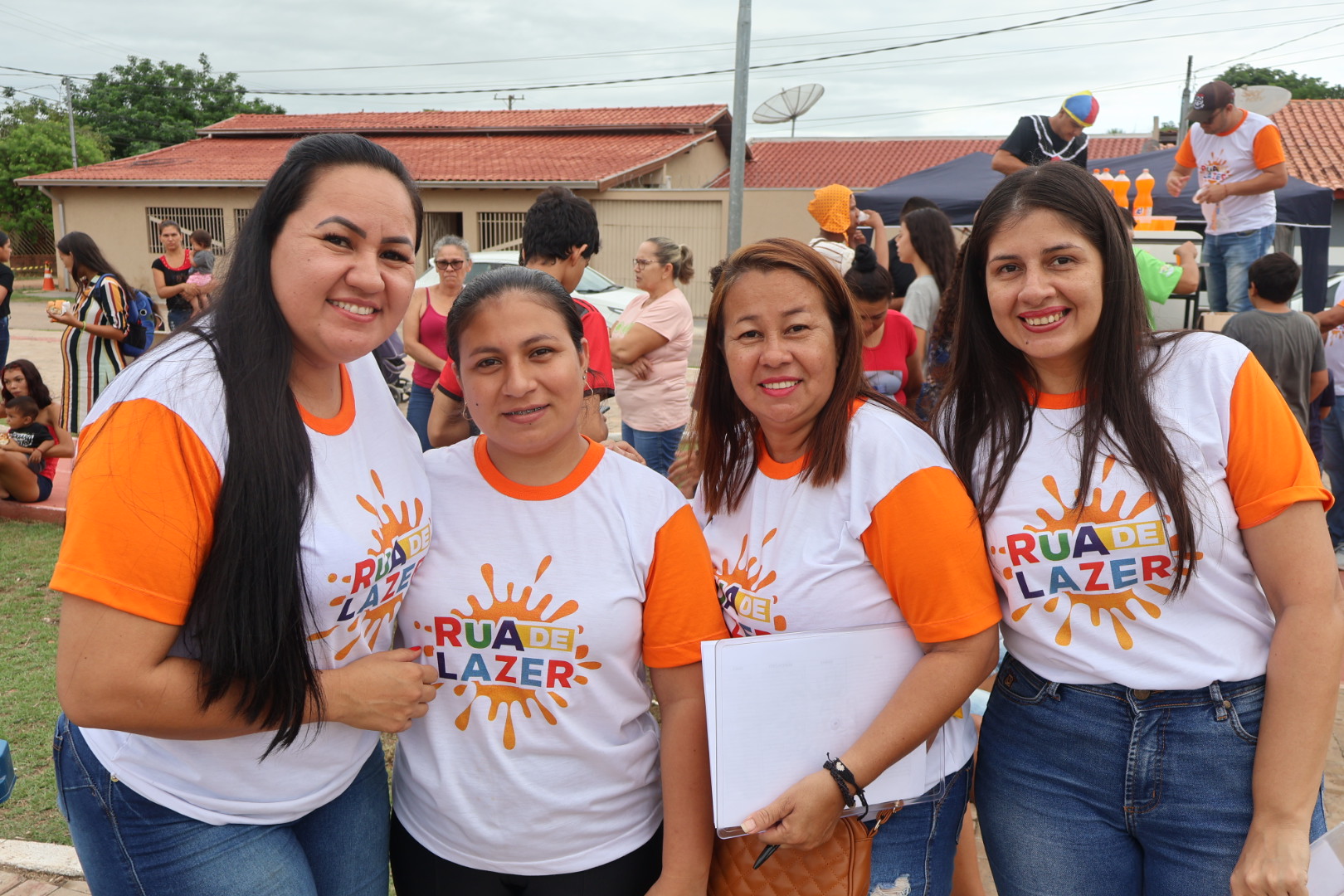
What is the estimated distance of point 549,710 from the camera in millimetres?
1774

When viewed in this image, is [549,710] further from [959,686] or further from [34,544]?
[34,544]

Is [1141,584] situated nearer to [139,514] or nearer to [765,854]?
[765,854]

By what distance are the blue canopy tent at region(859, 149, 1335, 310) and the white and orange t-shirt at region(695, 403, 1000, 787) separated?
4851 mm

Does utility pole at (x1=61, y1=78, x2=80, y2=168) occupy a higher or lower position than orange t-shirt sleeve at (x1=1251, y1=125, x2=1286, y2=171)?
higher

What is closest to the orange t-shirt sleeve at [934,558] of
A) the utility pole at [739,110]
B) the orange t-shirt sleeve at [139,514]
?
the orange t-shirt sleeve at [139,514]

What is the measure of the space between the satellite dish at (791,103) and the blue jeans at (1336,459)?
15656 millimetres

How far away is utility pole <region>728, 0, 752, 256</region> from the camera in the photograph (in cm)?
1191

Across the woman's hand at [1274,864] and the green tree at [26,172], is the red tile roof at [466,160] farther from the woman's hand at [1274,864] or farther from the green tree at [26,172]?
the woman's hand at [1274,864]

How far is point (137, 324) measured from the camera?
7457 millimetres

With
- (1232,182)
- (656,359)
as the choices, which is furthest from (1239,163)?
(656,359)

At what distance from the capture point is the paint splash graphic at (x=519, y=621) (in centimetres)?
177

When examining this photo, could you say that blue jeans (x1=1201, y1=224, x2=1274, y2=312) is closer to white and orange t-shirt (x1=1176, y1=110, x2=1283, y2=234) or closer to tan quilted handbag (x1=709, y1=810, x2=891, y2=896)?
white and orange t-shirt (x1=1176, y1=110, x2=1283, y2=234)

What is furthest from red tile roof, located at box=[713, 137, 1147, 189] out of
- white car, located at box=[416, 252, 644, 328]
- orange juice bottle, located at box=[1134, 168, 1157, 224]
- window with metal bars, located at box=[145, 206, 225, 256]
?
orange juice bottle, located at box=[1134, 168, 1157, 224]

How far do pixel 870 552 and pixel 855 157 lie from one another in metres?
30.1
